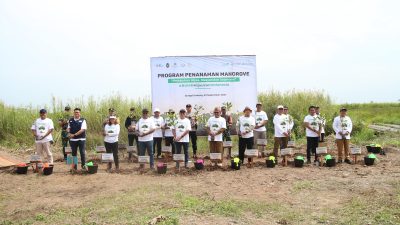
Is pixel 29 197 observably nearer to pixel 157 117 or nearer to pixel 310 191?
pixel 157 117

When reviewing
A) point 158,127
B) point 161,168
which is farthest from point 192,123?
point 161,168

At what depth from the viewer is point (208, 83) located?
13.2m

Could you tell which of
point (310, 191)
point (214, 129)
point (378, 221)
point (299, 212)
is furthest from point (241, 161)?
point (378, 221)

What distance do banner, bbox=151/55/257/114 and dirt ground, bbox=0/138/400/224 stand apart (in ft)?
9.59

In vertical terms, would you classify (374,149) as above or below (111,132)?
below

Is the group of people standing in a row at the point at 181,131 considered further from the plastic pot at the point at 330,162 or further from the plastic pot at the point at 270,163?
the plastic pot at the point at 270,163

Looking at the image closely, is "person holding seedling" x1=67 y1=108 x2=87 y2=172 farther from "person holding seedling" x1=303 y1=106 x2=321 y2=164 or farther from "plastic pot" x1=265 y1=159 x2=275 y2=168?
"person holding seedling" x1=303 y1=106 x2=321 y2=164

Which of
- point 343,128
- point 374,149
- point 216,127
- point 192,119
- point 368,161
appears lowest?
point 368,161

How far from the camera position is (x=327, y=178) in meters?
9.07

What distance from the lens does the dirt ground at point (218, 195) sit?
6371 mm

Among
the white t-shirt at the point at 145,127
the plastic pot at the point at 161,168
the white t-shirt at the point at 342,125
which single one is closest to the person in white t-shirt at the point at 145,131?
the white t-shirt at the point at 145,127

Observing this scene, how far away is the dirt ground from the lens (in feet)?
20.9

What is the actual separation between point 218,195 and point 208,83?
6009 millimetres

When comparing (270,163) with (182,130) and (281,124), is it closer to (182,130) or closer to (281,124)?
(281,124)
